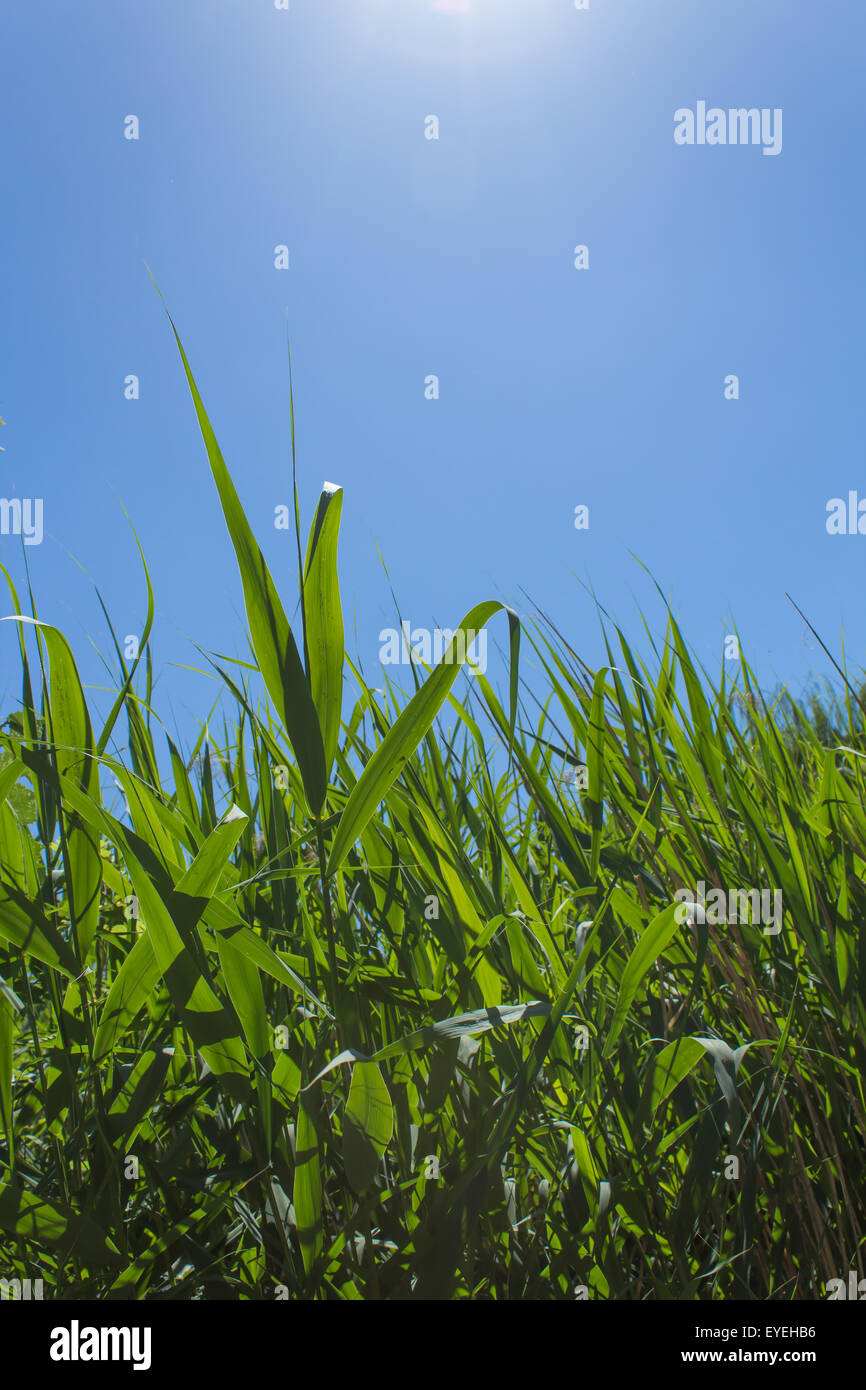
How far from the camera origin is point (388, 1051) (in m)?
0.50

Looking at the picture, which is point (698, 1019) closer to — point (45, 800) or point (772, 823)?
point (772, 823)

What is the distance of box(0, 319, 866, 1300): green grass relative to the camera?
54 cm

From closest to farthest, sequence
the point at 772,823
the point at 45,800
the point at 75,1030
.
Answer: the point at 75,1030
the point at 45,800
the point at 772,823

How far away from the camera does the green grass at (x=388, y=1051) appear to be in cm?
54

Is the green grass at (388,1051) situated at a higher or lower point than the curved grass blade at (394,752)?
lower

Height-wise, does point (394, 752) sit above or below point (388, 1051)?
above

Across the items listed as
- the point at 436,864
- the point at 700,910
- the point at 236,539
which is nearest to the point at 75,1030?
the point at 436,864

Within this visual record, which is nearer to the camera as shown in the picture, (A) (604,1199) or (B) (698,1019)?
(A) (604,1199)

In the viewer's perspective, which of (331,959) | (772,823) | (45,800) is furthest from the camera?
(772,823)

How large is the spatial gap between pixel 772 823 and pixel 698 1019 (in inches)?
11.3

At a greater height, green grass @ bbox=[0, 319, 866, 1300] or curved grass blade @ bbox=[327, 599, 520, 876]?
curved grass blade @ bbox=[327, 599, 520, 876]

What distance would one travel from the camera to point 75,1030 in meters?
0.65
